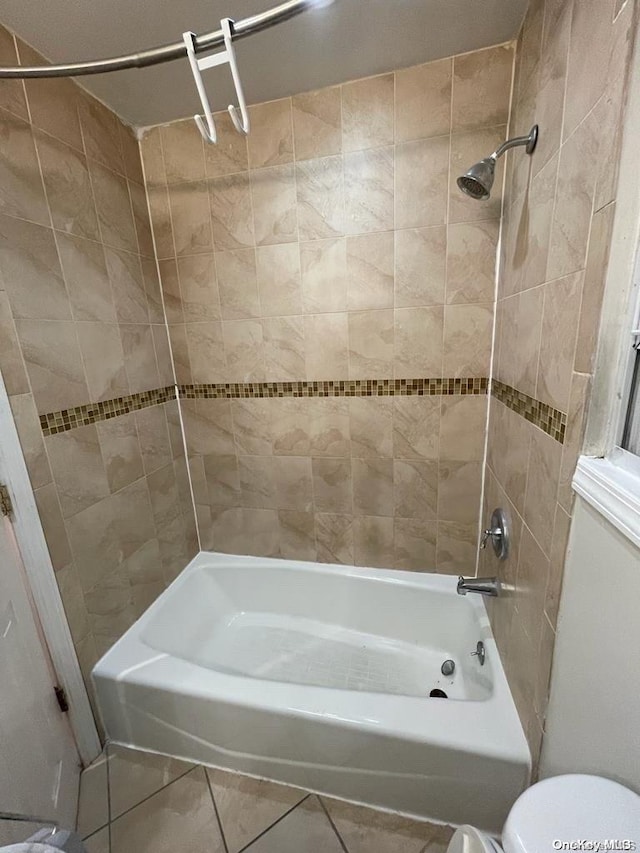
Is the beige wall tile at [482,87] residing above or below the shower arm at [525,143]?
above

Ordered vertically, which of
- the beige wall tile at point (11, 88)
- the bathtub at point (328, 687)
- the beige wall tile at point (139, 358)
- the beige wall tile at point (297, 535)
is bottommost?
the bathtub at point (328, 687)

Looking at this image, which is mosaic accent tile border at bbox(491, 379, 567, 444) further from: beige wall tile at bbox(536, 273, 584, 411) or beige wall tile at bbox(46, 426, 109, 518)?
beige wall tile at bbox(46, 426, 109, 518)

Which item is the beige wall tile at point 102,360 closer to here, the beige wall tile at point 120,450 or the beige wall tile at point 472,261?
the beige wall tile at point 120,450

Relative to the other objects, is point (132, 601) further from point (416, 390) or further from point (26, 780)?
point (416, 390)

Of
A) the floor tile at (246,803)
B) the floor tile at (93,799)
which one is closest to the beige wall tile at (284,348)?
the floor tile at (246,803)

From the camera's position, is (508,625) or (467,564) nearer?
(508,625)

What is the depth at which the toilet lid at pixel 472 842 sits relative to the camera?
1.72 feet

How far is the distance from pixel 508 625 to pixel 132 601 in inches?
55.5

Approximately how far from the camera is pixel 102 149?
1.26m

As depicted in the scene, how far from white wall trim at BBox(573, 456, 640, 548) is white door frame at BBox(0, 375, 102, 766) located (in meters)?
1.38

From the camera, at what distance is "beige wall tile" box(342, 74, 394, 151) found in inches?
46.9

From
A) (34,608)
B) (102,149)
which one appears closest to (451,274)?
(102,149)

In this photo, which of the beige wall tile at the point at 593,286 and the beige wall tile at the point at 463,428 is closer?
the beige wall tile at the point at 593,286

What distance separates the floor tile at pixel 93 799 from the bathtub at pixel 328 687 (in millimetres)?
97
